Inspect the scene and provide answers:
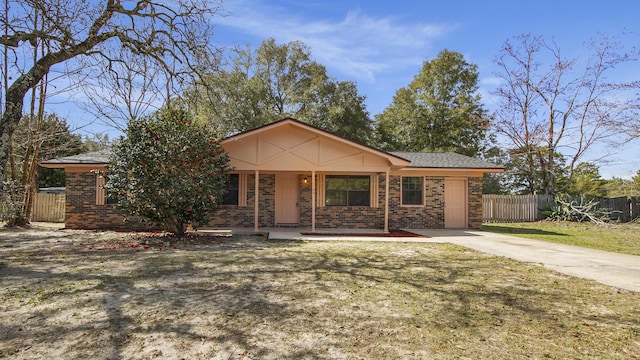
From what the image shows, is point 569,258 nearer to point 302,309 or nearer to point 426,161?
point 302,309

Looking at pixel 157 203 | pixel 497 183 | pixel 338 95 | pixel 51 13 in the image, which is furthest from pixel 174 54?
pixel 497 183

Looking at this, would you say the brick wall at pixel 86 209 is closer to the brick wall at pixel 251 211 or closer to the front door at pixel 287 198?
the brick wall at pixel 251 211

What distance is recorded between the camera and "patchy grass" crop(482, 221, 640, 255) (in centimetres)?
1036

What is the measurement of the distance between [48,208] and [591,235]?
890 inches

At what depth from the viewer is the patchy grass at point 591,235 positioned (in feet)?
34.0

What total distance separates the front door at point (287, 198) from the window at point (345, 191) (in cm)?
120

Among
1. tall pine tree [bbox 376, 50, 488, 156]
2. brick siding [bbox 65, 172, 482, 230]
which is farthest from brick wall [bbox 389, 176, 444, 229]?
tall pine tree [bbox 376, 50, 488, 156]

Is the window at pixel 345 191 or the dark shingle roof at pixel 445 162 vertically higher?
the dark shingle roof at pixel 445 162

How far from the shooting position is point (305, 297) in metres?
4.80

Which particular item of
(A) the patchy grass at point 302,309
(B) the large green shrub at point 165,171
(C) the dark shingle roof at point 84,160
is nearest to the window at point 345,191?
(B) the large green shrub at point 165,171

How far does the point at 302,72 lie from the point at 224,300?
83.6 feet

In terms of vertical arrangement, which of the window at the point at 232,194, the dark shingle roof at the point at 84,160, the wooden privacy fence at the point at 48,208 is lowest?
the wooden privacy fence at the point at 48,208

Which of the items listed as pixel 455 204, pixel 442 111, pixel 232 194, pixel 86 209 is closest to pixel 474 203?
pixel 455 204

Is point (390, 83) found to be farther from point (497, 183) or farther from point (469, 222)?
point (469, 222)
